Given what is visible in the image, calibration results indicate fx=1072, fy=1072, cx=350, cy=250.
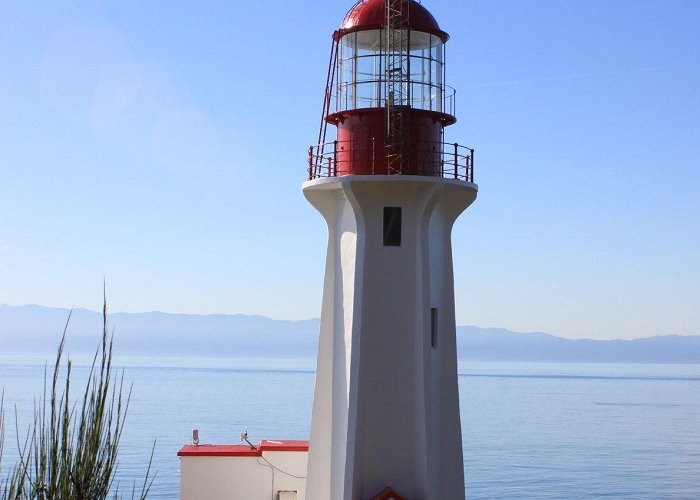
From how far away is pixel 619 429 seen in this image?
279 feet

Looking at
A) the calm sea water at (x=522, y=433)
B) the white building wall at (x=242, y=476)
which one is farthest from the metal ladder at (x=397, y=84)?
the calm sea water at (x=522, y=433)

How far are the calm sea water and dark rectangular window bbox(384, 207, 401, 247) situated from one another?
77.1 ft

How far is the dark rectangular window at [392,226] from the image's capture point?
19031mm

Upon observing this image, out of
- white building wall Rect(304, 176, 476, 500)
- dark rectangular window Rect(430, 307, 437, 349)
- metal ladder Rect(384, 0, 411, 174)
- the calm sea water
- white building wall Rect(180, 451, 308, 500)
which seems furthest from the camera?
the calm sea water

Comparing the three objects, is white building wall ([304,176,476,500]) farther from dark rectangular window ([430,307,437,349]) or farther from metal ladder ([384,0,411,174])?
metal ladder ([384,0,411,174])

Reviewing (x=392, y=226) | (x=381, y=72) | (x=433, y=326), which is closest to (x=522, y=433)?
(x=433, y=326)

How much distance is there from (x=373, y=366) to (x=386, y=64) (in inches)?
214

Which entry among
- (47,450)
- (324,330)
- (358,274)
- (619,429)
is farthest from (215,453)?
(619,429)

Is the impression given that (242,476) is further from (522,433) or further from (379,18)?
(522,433)

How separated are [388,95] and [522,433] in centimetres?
6452

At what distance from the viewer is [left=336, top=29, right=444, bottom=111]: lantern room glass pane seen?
1930 cm

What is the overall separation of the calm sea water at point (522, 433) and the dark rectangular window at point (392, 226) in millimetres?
23487

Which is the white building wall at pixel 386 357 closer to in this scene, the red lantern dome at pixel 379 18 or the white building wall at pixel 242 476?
the red lantern dome at pixel 379 18

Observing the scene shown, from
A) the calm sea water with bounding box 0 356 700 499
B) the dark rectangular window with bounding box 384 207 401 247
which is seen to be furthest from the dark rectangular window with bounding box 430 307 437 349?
the calm sea water with bounding box 0 356 700 499
